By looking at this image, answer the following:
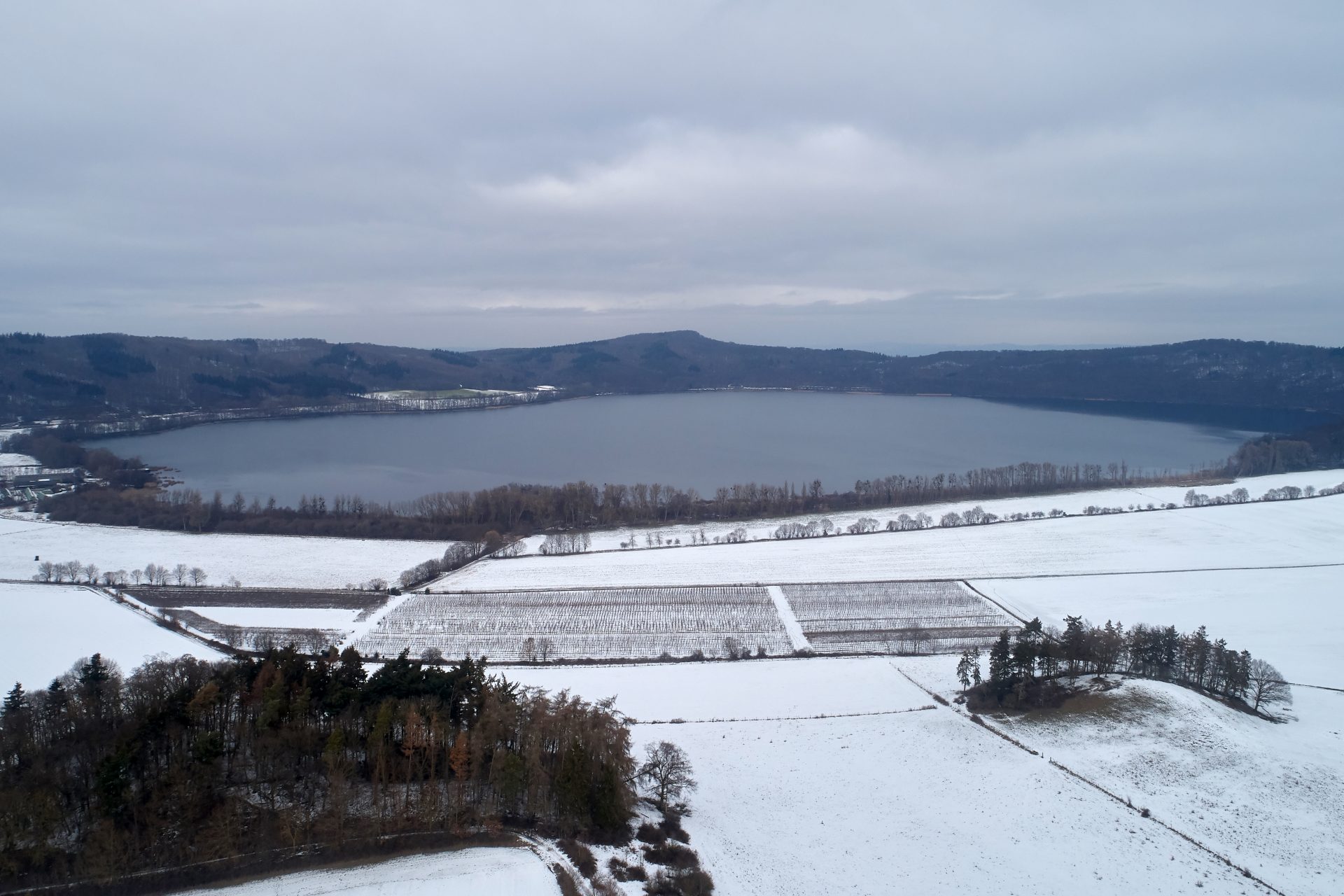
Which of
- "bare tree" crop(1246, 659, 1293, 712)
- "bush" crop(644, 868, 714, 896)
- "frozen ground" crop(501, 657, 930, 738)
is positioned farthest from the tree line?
"bare tree" crop(1246, 659, 1293, 712)

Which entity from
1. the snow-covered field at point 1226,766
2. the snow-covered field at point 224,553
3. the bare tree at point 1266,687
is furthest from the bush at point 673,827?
the snow-covered field at point 224,553

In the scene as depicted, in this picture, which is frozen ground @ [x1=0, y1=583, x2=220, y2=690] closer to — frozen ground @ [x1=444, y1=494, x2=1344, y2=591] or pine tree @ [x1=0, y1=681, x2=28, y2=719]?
pine tree @ [x1=0, y1=681, x2=28, y2=719]

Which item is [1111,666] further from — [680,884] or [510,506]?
[510,506]

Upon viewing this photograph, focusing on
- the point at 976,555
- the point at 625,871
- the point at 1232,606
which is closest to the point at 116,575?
the point at 625,871

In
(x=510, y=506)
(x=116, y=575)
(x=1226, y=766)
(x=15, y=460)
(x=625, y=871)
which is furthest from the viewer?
(x=15, y=460)

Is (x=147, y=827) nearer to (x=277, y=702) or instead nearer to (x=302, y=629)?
(x=277, y=702)

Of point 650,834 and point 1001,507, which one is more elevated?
point 1001,507
